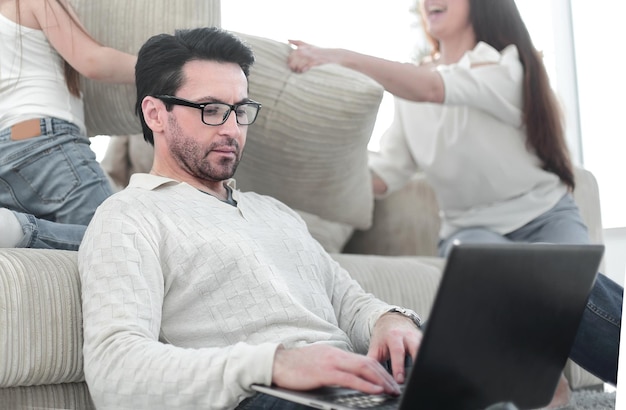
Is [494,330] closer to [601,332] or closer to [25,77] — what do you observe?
[601,332]

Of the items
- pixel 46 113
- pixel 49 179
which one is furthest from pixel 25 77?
pixel 49 179

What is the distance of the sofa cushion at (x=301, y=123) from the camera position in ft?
5.39

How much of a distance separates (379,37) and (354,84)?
156 cm

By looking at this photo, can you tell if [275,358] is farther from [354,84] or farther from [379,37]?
[379,37]

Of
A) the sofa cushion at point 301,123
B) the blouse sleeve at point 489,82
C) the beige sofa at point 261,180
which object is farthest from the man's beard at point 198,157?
the blouse sleeve at point 489,82

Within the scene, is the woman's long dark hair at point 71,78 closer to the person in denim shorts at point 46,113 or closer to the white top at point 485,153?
the person in denim shorts at point 46,113

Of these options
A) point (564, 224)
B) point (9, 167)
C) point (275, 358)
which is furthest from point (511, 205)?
point (275, 358)

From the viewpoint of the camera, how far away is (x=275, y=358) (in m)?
0.87

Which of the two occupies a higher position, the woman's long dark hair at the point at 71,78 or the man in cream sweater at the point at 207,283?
the woman's long dark hair at the point at 71,78

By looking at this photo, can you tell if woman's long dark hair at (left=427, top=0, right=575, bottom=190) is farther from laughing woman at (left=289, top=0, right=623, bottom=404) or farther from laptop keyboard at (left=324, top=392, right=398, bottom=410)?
laptop keyboard at (left=324, top=392, right=398, bottom=410)

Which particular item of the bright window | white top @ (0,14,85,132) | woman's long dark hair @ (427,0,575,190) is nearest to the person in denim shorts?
white top @ (0,14,85,132)

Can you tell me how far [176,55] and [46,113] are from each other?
0.33 meters

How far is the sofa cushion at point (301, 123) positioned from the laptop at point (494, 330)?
0.79 m

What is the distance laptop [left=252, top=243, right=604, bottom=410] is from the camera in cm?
80
